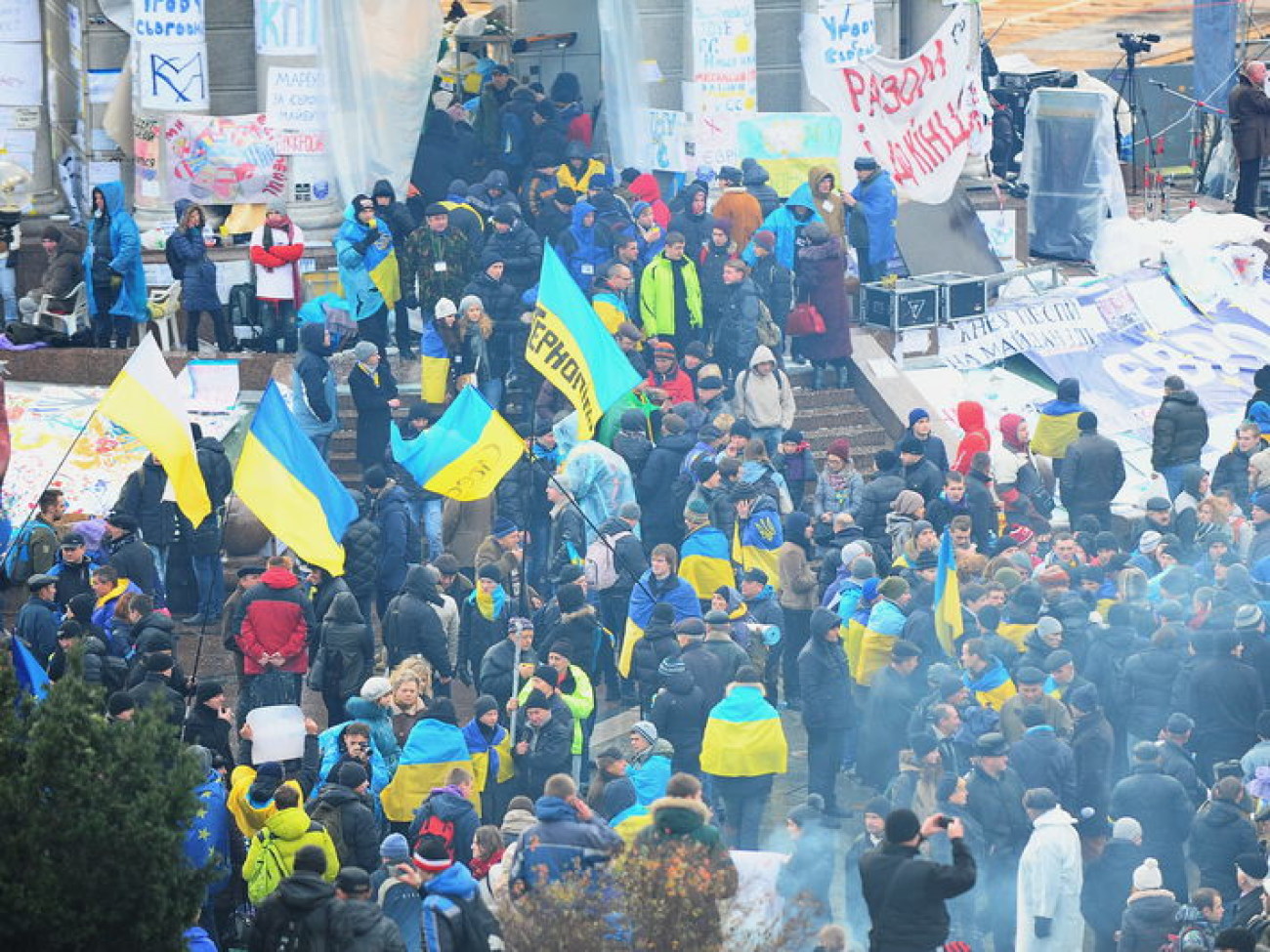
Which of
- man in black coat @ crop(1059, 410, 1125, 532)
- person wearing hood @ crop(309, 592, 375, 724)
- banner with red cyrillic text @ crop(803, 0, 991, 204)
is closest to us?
person wearing hood @ crop(309, 592, 375, 724)

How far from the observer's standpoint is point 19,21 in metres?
28.1

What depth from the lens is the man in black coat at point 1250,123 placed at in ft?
101

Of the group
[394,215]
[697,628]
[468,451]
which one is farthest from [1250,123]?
[697,628]

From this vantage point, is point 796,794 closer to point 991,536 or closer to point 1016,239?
point 991,536

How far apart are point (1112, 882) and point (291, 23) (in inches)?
539

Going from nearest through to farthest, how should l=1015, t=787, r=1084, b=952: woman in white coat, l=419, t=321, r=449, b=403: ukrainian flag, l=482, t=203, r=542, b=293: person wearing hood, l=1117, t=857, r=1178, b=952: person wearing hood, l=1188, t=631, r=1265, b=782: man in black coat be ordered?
l=1117, t=857, r=1178, b=952: person wearing hood < l=1015, t=787, r=1084, b=952: woman in white coat < l=1188, t=631, r=1265, b=782: man in black coat < l=419, t=321, r=449, b=403: ukrainian flag < l=482, t=203, r=542, b=293: person wearing hood

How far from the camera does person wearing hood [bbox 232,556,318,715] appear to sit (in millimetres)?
18812

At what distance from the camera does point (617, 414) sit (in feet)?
71.8

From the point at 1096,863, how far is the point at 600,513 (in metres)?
5.59

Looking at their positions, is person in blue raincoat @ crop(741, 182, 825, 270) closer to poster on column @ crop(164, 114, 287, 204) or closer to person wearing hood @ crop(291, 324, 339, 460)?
person wearing hood @ crop(291, 324, 339, 460)

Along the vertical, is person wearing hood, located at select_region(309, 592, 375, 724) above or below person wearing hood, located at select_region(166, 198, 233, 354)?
below

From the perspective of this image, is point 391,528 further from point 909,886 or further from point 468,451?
point 909,886

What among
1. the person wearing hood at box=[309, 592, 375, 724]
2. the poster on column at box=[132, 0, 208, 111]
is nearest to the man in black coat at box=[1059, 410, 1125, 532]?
the person wearing hood at box=[309, 592, 375, 724]

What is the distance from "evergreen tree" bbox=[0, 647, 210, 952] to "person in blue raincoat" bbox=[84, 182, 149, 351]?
12058mm
